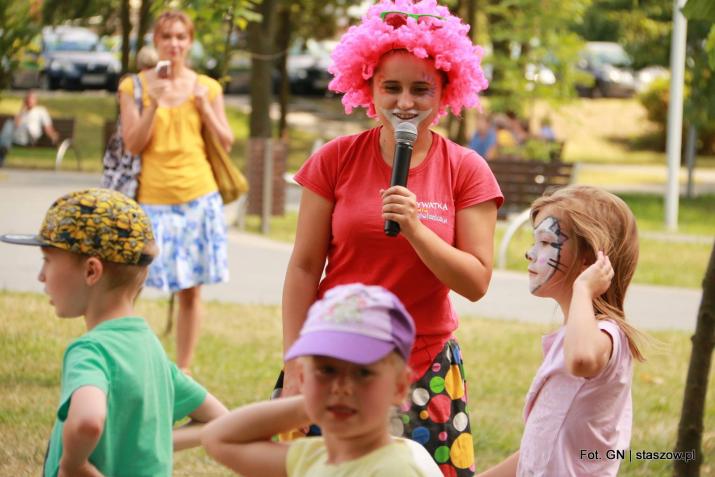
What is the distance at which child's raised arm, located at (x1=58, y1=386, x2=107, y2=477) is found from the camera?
120 inches

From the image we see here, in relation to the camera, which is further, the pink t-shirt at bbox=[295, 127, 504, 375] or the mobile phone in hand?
the mobile phone in hand

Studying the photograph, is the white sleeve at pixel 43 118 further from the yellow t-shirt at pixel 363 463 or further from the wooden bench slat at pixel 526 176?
the yellow t-shirt at pixel 363 463

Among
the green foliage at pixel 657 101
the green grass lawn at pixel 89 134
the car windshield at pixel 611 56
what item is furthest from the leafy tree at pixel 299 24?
the car windshield at pixel 611 56

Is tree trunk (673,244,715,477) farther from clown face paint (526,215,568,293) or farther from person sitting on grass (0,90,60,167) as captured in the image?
person sitting on grass (0,90,60,167)

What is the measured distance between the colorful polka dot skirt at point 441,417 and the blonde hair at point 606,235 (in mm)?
586

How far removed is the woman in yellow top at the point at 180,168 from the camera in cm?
771

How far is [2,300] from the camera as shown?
10.1 meters

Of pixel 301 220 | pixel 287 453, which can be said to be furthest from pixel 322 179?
pixel 287 453

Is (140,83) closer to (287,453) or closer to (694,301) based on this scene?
(287,453)

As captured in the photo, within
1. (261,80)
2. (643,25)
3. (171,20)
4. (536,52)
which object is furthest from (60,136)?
(171,20)

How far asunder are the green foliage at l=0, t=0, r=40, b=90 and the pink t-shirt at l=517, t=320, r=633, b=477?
621cm

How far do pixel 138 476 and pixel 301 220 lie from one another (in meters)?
1.10

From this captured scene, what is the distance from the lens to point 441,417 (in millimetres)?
4059

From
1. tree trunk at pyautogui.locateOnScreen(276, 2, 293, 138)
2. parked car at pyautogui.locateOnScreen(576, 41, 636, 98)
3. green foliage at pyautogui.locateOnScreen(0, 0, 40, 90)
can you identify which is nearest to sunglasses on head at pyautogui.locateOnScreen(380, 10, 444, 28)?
green foliage at pyautogui.locateOnScreen(0, 0, 40, 90)
